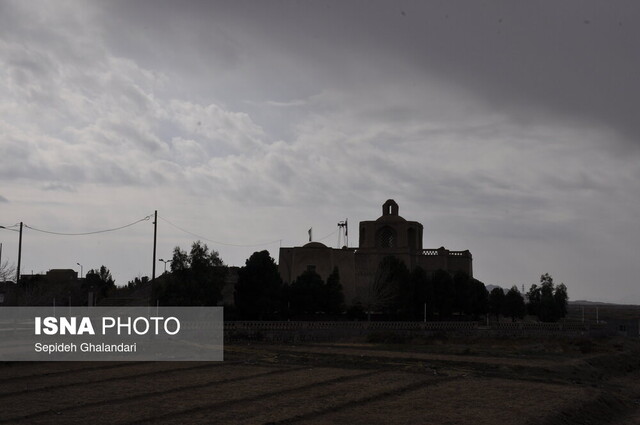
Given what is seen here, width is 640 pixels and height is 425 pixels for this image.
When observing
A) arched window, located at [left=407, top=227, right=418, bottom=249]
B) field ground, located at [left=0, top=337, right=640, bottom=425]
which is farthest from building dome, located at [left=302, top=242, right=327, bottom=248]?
field ground, located at [left=0, top=337, right=640, bottom=425]

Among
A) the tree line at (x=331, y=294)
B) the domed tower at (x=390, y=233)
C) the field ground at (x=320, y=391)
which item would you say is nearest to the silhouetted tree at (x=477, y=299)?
the tree line at (x=331, y=294)

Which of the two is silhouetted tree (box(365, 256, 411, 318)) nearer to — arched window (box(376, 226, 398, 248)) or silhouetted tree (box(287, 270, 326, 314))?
silhouetted tree (box(287, 270, 326, 314))

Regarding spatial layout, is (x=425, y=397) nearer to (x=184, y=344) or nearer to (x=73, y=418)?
(x=73, y=418)

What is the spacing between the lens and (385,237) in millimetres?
62312

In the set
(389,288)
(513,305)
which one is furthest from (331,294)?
(513,305)

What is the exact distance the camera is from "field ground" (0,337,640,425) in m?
15.5

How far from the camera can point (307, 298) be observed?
49.5 meters

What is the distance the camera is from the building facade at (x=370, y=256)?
189 feet

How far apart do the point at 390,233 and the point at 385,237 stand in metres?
0.65

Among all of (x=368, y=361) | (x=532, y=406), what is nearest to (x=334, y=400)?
(x=532, y=406)

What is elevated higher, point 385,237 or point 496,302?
point 385,237

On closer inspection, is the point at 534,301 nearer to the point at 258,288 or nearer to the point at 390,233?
the point at 390,233

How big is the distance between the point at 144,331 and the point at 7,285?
23.1m

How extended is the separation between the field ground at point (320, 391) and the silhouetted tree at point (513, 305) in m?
26.1
